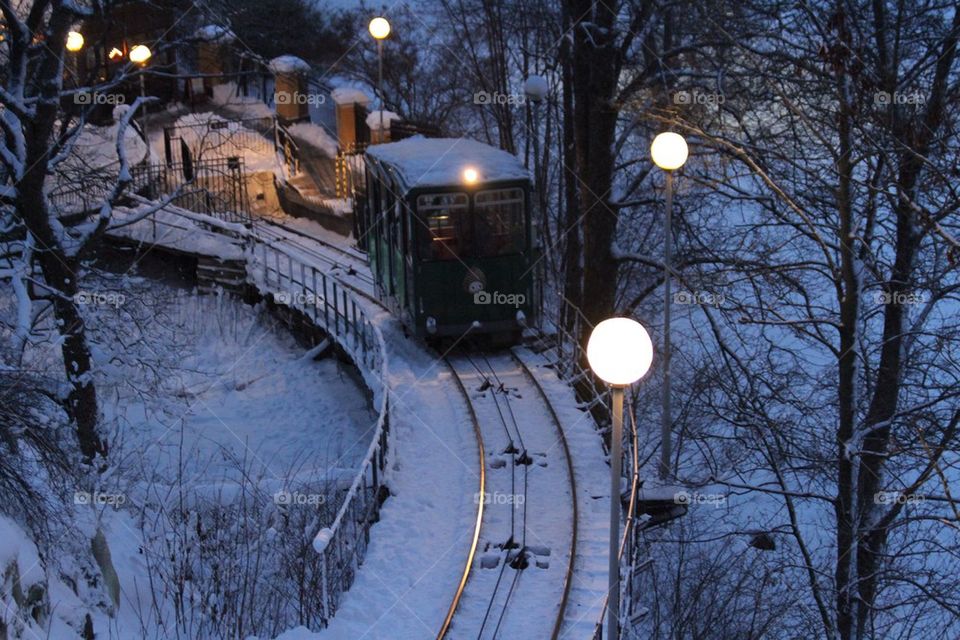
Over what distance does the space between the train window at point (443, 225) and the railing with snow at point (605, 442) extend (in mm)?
2017

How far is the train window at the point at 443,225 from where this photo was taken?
52.0 feet

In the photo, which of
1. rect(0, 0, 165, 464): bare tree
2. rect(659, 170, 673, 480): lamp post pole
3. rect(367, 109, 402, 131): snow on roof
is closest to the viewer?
rect(659, 170, 673, 480): lamp post pole

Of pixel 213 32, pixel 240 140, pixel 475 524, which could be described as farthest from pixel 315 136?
pixel 475 524

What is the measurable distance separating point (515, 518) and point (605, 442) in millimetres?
2438

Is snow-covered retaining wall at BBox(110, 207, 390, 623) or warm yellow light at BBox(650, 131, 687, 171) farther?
warm yellow light at BBox(650, 131, 687, 171)

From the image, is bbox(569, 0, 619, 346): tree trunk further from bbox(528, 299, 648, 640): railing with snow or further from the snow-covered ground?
the snow-covered ground

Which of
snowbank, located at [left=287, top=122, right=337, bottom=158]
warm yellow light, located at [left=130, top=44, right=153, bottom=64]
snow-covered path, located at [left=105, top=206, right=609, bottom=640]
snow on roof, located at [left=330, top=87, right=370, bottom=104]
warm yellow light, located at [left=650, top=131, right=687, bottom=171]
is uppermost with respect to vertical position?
snow on roof, located at [left=330, top=87, right=370, bottom=104]

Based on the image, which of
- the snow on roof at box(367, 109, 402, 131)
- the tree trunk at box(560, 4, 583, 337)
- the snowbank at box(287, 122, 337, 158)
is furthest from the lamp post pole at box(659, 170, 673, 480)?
the snowbank at box(287, 122, 337, 158)

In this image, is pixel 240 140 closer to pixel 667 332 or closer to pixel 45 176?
pixel 45 176

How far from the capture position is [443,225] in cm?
1606

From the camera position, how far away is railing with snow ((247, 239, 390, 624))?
33.2ft

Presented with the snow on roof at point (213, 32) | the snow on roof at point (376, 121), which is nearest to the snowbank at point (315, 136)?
the snow on roof at point (376, 121)

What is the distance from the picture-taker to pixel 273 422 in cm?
1866

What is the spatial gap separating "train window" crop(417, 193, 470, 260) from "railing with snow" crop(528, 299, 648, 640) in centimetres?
202
